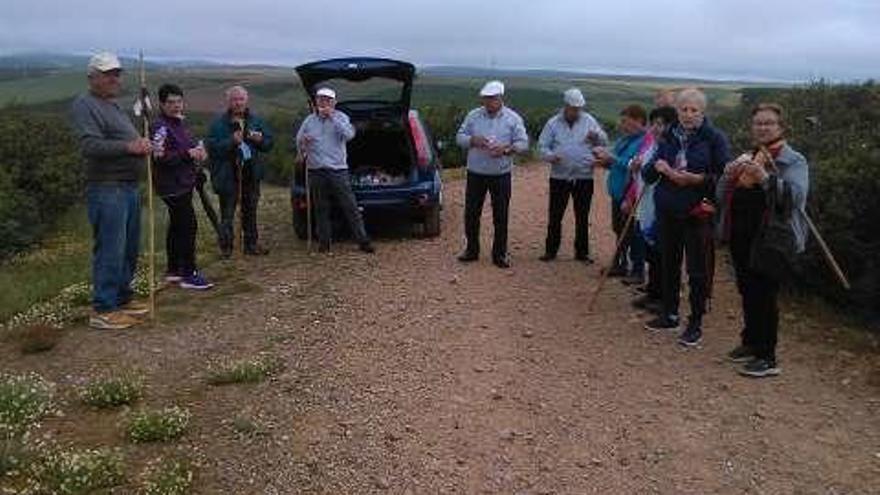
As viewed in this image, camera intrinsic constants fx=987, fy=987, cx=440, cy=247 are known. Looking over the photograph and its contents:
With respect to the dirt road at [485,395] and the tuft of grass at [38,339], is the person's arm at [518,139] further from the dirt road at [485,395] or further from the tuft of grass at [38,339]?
the tuft of grass at [38,339]

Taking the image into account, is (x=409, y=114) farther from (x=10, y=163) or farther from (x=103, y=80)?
(x=10, y=163)

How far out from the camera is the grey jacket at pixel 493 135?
1101 centimetres

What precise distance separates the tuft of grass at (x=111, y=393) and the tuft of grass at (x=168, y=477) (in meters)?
1.14

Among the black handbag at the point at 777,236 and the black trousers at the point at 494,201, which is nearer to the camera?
the black handbag at the point at 777,236

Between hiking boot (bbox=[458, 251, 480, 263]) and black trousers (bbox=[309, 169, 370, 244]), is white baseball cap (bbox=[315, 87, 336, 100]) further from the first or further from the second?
hiking boot (bbox=[458, 251, 480, 263])

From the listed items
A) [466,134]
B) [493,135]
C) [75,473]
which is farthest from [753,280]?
[75,473]

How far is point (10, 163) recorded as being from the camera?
19406mm

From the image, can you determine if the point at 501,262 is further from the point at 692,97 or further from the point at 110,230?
the point at 110,230

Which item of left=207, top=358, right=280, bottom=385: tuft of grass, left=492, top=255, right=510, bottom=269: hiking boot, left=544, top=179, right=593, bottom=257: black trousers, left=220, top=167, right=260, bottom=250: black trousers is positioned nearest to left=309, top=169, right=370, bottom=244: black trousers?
left=220, top=167, right=260, bottom=250: black trousers

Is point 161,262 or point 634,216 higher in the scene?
point 634,216

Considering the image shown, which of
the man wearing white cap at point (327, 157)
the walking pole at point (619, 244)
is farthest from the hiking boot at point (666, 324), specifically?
the man wearing white cap at point (327, 157)

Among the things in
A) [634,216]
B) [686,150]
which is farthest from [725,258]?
[686,150]

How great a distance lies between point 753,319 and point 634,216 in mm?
1978

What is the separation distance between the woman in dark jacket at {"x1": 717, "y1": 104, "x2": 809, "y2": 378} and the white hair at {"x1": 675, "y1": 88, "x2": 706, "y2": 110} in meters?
0.53
